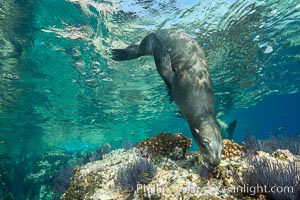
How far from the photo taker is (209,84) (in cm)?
529

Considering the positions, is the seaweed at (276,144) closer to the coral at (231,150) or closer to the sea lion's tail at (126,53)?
the coral at (231,150)

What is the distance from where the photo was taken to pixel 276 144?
308 inches

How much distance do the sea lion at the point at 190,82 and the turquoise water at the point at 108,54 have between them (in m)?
4.73

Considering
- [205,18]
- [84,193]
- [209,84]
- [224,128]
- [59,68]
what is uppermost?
[205,18]

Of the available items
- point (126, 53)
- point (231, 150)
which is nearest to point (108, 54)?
point (126, 53)

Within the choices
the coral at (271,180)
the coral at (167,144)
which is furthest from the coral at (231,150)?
the coral at (271,180)

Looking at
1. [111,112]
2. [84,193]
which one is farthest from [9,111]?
Result: [84,193]

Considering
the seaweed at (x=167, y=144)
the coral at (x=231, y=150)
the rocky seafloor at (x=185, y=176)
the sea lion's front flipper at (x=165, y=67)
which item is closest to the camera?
the rocky seafloor at (x=185, y=176)

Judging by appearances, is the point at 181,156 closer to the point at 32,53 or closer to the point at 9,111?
the point at 32,53

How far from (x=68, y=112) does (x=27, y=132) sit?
11.4 metres

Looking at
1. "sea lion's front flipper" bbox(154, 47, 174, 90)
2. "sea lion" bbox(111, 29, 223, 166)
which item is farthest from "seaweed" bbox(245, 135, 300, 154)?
"sea lion's front flipper" bbox(154, 47, 174, 90)

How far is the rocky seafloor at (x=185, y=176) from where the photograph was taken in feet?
13.3

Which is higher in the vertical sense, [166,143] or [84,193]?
[166,143]

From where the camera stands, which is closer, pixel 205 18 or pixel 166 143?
pixel 166 143
